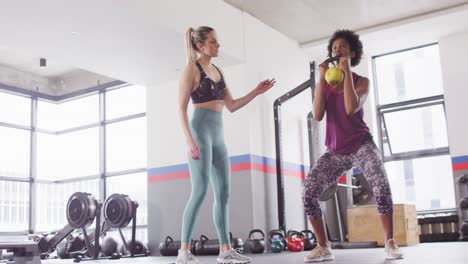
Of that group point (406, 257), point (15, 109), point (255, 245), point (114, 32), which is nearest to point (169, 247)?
point (255, 245)

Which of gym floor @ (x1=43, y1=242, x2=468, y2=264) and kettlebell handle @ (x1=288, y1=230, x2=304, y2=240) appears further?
kettlebell handle @ (x1=288, y1=230, x2=304, y2=240)

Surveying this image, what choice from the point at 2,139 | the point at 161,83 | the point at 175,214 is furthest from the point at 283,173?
the point at 2,139

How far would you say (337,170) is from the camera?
319 centimetres

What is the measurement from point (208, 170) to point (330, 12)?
421 centimetres

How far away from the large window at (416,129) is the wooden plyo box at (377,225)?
4.76 feet

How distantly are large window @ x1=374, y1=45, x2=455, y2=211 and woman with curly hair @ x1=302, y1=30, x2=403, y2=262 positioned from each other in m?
4.98

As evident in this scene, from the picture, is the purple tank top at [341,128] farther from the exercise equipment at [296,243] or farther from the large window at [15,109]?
the large window at [15,109]

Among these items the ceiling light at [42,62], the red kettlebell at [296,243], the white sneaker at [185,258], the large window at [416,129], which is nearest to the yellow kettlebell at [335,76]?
the white sneaker at [185,258]

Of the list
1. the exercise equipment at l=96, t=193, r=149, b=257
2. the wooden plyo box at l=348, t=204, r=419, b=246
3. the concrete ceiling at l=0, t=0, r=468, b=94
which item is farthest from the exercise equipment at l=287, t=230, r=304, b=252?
the concrete ceiling at l=0, t=0, r=468, b=94

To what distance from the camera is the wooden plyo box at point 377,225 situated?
594cm

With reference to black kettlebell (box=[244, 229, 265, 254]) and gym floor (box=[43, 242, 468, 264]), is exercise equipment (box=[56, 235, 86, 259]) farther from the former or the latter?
gym floor (box=[43, 242, 468, 264])

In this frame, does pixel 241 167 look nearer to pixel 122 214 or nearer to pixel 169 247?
pixel 169 247

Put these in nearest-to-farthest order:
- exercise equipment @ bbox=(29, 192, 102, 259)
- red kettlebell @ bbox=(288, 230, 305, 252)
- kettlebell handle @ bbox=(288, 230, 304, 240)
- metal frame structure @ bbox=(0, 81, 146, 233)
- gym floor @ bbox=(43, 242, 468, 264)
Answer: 1. gym floor @ bbox=(43, 242, 468, 264)
2. red kettlebell @ bbox=(288, 230, 305, 252)
3. kettlebell handle @ bbox=(288, 230, 304, 240)
4. exercise equipment @ bbox=(29, 192, 102, 259)
5. metal frame structure @ bbox=(0, 81, 146, 233)

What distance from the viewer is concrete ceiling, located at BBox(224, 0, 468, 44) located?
21.5ft
